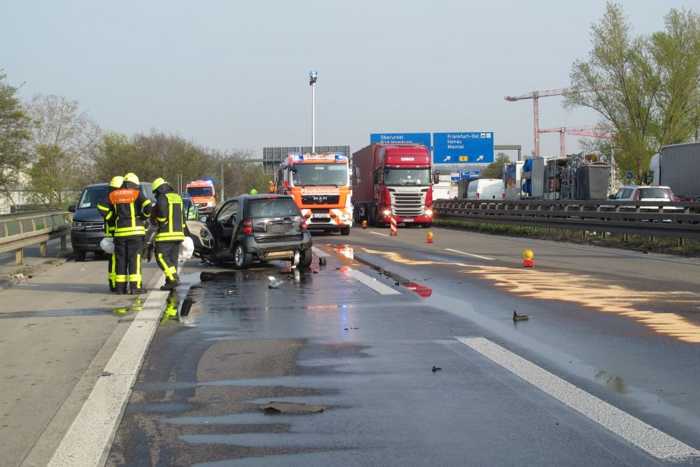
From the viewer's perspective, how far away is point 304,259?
1747cm

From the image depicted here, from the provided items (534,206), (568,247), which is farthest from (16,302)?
(534,206)

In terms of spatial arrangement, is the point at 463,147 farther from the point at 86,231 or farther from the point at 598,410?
the point at 598,410

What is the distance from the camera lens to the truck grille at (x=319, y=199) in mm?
31938

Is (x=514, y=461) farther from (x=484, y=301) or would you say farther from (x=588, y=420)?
(x=484, y=301)

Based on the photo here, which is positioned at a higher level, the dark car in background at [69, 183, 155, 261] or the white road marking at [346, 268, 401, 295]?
the dark car in background at [69, 183, 155, 261]

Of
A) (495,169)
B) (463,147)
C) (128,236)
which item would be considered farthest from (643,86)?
(495,169)

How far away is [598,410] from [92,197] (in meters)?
18.7

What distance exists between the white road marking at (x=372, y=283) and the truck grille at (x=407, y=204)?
21409 mm

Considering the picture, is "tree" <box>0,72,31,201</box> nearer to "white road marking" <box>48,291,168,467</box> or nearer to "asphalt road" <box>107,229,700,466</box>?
"asphalt road" <box>107,229,700,466</box>

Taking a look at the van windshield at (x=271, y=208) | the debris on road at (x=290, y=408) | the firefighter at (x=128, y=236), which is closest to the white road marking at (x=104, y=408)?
the debris on road at (x=290, y=408)

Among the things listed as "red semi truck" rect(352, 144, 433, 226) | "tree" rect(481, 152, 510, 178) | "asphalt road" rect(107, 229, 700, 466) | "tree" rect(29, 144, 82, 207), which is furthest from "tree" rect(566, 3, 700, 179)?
"tree" rect(481, 152, 510, 178)

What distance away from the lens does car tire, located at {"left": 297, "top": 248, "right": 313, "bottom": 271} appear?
17.4 metres

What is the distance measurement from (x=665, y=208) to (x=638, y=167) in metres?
31.9

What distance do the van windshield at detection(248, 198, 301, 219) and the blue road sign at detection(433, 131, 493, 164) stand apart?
1613 inches
